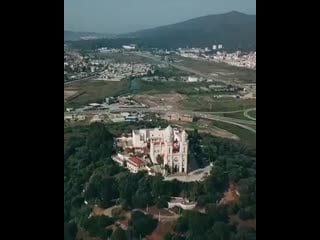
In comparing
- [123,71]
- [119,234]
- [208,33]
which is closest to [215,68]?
[208,33]

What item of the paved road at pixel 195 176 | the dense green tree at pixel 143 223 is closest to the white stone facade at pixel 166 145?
the paved road at pixel 195 176

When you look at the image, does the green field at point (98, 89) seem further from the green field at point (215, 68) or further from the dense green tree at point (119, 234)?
the dense green tree at point (119, 234)

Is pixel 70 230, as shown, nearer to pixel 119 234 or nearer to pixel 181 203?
pixel 119 234

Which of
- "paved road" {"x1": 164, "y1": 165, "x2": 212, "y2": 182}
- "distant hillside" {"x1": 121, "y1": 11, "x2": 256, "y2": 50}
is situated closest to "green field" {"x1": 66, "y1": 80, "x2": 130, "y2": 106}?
"distant hillside" {"x1": 121, "y1": 11, "x2": 256, "y2": 50}
